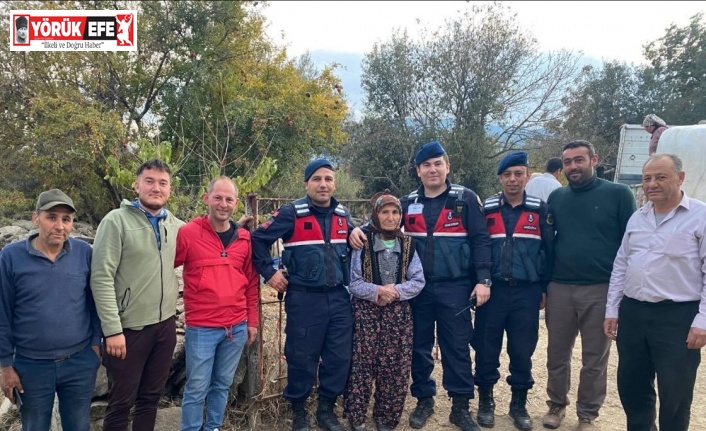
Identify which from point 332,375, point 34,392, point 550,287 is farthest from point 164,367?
point 550,287

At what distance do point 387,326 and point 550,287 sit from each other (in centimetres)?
142

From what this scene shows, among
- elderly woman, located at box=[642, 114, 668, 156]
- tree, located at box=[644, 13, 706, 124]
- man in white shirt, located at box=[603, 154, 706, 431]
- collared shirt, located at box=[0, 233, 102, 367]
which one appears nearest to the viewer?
collared shirt, located at box=[0, 233, 102, 367]

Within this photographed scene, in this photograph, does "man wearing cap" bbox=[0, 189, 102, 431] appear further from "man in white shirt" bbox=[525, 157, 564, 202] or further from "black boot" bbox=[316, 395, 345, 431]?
"man in white shirt" bbox=[525, 157, 564, 202]

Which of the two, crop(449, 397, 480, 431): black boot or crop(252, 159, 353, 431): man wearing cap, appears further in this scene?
crop(449, 397, 480, 431): black boot

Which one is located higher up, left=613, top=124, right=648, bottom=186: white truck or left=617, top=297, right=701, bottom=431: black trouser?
left=613, top=124, right=648, bottom=186: white truck

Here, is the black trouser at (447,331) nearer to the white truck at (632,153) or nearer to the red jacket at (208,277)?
the red jacket at (208,277)

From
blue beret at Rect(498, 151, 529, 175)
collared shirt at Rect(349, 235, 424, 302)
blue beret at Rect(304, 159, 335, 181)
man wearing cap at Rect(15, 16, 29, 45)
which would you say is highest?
man wearing cap at Rect(15, 16, 29, 45)

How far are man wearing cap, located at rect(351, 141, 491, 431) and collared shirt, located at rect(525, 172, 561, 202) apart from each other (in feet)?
9.43

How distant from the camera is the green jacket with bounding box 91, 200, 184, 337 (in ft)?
→ 8.98

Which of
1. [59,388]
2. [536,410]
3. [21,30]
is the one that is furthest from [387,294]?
[21,30]

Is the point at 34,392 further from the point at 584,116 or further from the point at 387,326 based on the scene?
the point at 584,116

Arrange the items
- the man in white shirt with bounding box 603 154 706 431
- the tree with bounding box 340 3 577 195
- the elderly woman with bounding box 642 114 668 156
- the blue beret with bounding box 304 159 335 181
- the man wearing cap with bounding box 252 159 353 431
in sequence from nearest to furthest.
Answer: the man in white shirt with bounding box 603 154 706 431 → the man wearing cap with bounding box 252 159 353 431 → the blue beret with bounding box 304 159 335 181 → the elderly woman with bounding box 642 114 668 156 → the tree with bounding box 340 3 577 195

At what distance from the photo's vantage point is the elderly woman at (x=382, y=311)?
359 centimetres

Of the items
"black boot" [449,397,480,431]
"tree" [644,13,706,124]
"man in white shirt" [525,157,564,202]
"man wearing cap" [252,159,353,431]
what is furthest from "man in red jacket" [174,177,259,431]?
"tree" [644,13,706,124]
